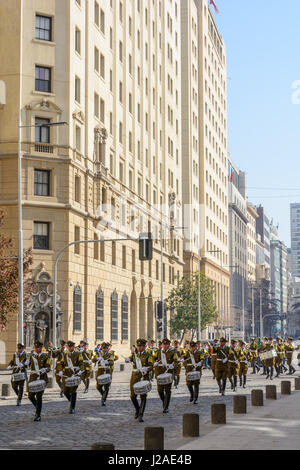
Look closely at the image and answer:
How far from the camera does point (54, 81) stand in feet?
164

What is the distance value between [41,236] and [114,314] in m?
11.6

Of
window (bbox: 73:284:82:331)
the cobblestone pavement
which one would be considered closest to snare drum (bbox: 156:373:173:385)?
the cobblestone pavement

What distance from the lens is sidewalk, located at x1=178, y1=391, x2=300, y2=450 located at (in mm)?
12859

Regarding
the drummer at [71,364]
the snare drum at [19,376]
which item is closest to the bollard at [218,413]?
the drummer at [71,364]

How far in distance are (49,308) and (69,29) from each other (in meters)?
17.3

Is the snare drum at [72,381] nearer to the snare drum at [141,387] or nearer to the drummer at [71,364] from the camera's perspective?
the drummer at [71,364]

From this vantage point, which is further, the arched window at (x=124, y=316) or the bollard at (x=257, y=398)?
the arched window at (x=124, y=316)

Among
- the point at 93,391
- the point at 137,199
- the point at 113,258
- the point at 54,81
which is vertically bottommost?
the point at 93,391

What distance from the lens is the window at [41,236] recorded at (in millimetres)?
48250

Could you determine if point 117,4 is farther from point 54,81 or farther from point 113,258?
point 113,258

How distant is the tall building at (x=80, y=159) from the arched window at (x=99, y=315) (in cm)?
7

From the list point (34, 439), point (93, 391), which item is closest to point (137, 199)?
point (93, 391)

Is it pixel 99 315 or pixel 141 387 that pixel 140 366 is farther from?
pixel 99 315

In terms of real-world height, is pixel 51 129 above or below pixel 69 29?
below
